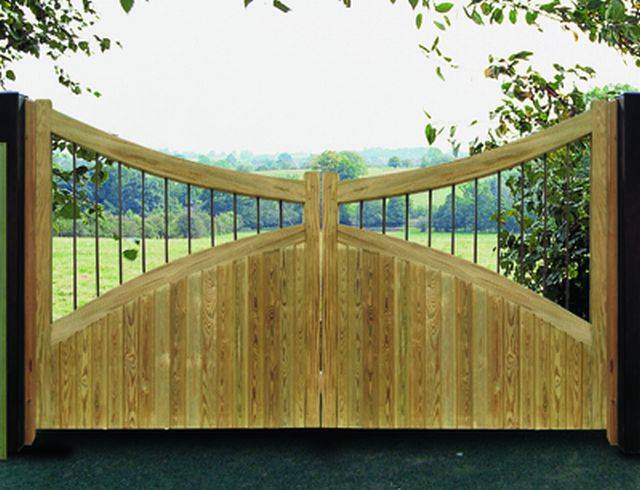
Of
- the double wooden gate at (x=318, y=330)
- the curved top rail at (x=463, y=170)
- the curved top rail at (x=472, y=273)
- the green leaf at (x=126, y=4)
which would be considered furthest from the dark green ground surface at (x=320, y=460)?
the green leaf at (x=126, y=4)

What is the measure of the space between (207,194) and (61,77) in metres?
2.43

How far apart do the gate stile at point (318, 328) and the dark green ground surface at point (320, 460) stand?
0.39 ft

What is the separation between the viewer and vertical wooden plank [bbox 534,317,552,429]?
2.88m

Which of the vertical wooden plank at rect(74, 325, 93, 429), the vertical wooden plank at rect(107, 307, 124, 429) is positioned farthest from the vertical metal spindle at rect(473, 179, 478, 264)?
the vertical wooden plank at rect(74, 325, 93, 429)

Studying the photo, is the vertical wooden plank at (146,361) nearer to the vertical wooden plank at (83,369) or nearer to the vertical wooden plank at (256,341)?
the vertical wooden plank at (83,369)

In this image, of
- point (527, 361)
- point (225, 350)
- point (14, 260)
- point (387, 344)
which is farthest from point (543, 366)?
point (14, 260)

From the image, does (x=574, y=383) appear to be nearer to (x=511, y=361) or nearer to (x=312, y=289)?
(x=511, y=361)

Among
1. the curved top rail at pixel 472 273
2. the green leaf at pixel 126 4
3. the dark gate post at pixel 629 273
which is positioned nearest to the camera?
the green leaf at pixel 126 4

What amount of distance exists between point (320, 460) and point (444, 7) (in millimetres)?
1956

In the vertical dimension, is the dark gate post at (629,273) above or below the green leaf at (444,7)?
below

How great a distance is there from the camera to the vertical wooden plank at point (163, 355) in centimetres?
286

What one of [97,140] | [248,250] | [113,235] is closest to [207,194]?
[248,250]

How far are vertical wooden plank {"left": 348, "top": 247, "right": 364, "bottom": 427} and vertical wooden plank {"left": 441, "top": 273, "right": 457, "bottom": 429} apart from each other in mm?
355

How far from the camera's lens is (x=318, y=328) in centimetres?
286
